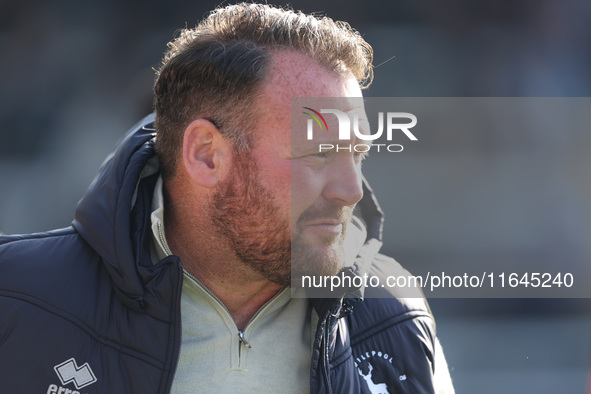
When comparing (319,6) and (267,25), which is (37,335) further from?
(319,6)

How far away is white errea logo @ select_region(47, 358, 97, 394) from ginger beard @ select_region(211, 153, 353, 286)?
47 cm

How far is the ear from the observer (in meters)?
1.73

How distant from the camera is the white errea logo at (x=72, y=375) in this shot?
142 centimetres

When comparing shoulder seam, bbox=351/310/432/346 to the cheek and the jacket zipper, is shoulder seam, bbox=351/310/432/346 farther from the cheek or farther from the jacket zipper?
the cheek

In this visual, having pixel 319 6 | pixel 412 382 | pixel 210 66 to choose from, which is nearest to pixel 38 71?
pixel 319 6

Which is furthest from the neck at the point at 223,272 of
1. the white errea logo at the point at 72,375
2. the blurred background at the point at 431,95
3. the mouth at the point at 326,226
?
the blurred background at the point at 431,95

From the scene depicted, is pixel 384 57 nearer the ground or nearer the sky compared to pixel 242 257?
nearer the sky

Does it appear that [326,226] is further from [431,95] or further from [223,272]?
[431,95]

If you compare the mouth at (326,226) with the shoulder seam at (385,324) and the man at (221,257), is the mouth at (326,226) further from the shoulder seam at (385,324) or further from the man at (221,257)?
the shoulder seam at (385,324)

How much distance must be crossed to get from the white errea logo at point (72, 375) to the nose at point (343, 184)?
28.1 inches

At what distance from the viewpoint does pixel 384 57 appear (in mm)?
4348

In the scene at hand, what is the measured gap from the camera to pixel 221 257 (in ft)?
5.62

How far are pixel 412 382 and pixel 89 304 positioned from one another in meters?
0.82

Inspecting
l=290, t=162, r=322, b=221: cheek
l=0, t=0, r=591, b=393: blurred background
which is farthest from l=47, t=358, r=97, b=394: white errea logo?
l=0, t=0, r=591, b=393: blurred background
